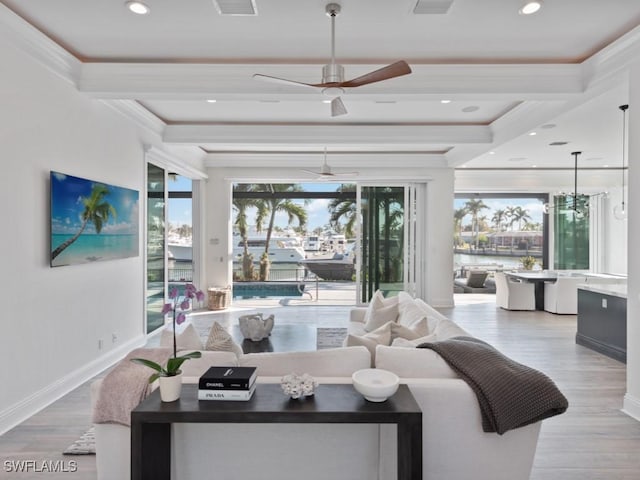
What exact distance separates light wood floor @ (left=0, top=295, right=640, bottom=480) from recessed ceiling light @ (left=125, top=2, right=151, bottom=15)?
298 centimetres

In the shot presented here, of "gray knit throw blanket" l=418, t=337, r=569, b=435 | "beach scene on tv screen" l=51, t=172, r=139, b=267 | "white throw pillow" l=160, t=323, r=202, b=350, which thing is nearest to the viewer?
"gray knit throw blanket" l=418, t=337, r=569, b=435

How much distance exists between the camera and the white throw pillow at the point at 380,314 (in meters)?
4.11

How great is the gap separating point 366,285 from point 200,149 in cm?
415

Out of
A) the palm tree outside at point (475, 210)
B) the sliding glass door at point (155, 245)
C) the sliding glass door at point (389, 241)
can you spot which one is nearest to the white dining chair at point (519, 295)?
the sliding glass door at point (389, 241)

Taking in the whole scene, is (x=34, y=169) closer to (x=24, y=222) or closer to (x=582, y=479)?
(x=24, y=222)

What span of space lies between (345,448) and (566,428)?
6.58ft

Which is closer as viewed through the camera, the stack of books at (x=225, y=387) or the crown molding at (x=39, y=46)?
the stack of books at (x=225, y=387)

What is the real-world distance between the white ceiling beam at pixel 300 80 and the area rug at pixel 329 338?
8.04 ft

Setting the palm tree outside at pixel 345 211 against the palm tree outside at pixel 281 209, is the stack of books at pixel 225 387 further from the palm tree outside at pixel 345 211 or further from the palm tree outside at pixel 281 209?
the palm tree outside at pixel 281 209

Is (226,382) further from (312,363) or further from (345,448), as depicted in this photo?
(345,448)

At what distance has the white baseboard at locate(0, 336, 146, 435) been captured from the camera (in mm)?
2883

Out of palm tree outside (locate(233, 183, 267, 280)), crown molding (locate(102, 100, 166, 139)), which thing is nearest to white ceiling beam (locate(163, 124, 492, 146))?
crown molding (locate(102, 100, 166, 139))

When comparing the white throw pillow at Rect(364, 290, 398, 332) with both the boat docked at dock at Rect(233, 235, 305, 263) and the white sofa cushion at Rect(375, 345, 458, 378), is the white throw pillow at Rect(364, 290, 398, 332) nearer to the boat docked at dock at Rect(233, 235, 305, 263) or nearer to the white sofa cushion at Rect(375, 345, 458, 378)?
the white sofa cushion at Rect(375, 345, 458, 378)

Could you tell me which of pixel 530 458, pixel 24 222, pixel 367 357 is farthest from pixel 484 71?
pixel 24 222
